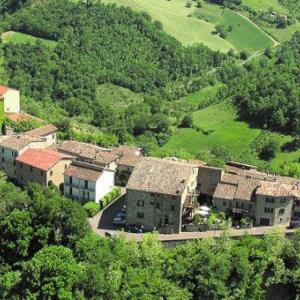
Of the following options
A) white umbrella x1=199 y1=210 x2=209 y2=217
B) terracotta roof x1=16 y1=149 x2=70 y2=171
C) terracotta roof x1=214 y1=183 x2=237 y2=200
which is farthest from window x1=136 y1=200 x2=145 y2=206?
→ terracotta roof x1=16 y1=149 x2=70 y2=171

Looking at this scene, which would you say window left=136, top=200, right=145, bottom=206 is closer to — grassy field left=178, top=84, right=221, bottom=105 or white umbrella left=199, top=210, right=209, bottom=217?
white umbrella left=199, top=210, right=209, bottom=217

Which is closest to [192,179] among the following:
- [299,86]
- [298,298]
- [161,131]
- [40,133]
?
[298,298]

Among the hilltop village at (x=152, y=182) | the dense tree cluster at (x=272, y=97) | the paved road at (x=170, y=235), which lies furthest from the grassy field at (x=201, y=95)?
the paved road at (x=170, y=235)

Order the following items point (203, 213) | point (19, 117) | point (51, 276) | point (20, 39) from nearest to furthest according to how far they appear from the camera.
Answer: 1. point (51, 276)
2. point (203, 213)
3. point (19, 117)
4. point (20, 39)

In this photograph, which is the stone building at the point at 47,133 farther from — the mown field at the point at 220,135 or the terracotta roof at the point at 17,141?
the mown field at the point at 220,135

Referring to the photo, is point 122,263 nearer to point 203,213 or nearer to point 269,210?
point 203,213

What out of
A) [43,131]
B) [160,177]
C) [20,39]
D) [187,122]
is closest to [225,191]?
[160,177]
